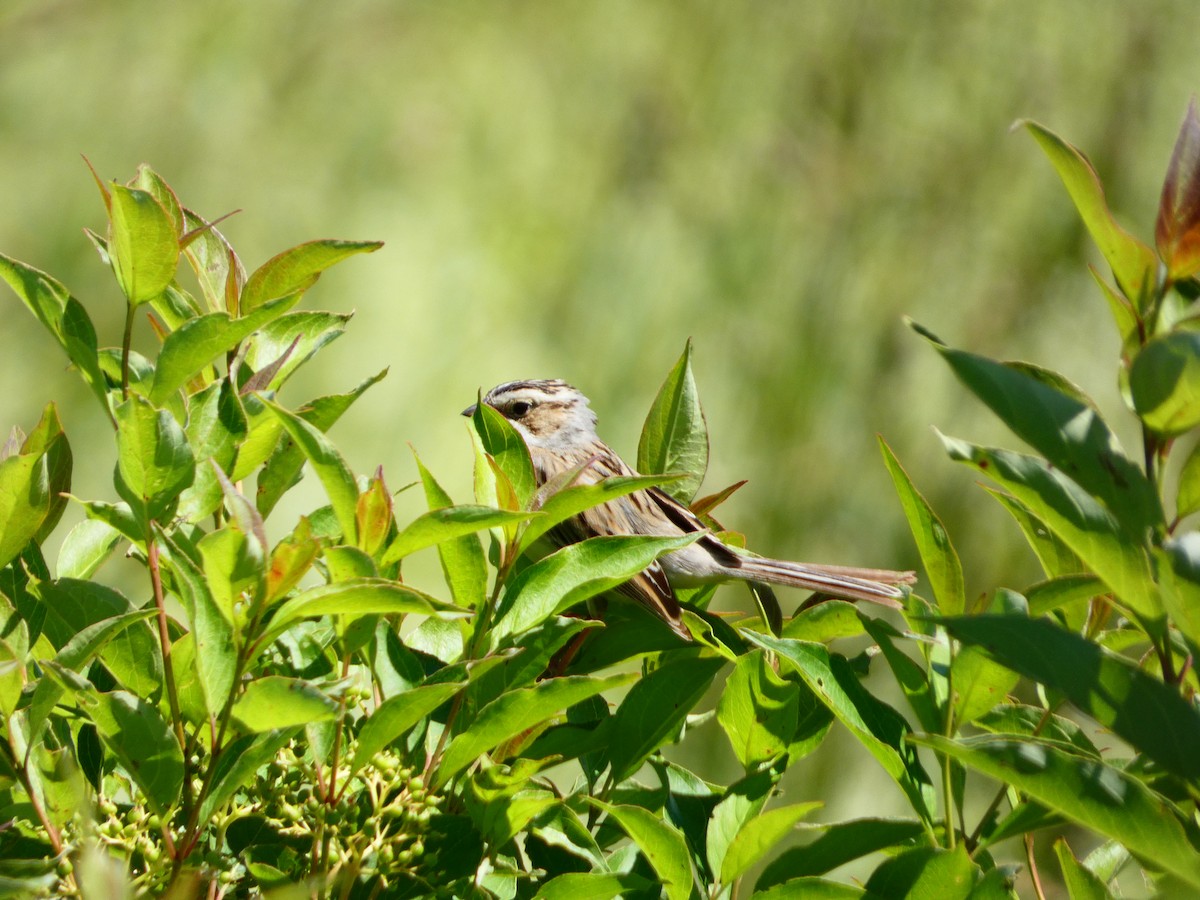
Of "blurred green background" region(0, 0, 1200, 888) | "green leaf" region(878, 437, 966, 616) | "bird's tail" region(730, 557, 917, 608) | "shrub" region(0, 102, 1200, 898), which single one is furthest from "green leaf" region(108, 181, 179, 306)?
"blurred green background" region(0, 0, 1200, 888)

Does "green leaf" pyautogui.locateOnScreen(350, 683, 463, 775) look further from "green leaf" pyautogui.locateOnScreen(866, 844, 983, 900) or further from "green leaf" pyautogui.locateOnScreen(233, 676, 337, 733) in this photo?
"green leaf" pyautogui.locateOnScreen(866, 844, 983, 900)

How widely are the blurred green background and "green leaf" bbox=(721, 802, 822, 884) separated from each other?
2.97m

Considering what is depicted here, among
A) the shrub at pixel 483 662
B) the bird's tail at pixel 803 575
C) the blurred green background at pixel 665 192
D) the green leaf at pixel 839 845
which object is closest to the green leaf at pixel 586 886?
the shrub at pixel 483 662

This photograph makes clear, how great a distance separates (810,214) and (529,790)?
4.22m

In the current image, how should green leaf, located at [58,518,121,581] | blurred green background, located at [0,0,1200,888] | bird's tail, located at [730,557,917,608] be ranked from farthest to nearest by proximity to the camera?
blurred green background, located at [0,0,1200,888] → bird's tail, located at [730,557,917,608] → green leaf, located at [58,518,121,581]

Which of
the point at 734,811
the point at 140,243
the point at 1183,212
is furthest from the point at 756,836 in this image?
the point at 140,243

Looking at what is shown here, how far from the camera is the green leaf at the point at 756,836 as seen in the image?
807 mm

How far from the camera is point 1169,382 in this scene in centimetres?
66

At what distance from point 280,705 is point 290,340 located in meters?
0.42

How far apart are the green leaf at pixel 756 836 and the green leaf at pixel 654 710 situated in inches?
3.9

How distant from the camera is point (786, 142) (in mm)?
4906

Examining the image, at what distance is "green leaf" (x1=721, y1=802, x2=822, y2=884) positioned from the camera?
81 cm

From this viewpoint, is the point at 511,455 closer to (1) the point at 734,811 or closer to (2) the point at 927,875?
(1) the point at 734,811

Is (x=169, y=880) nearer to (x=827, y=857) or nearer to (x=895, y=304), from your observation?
(x=827, y=857)
